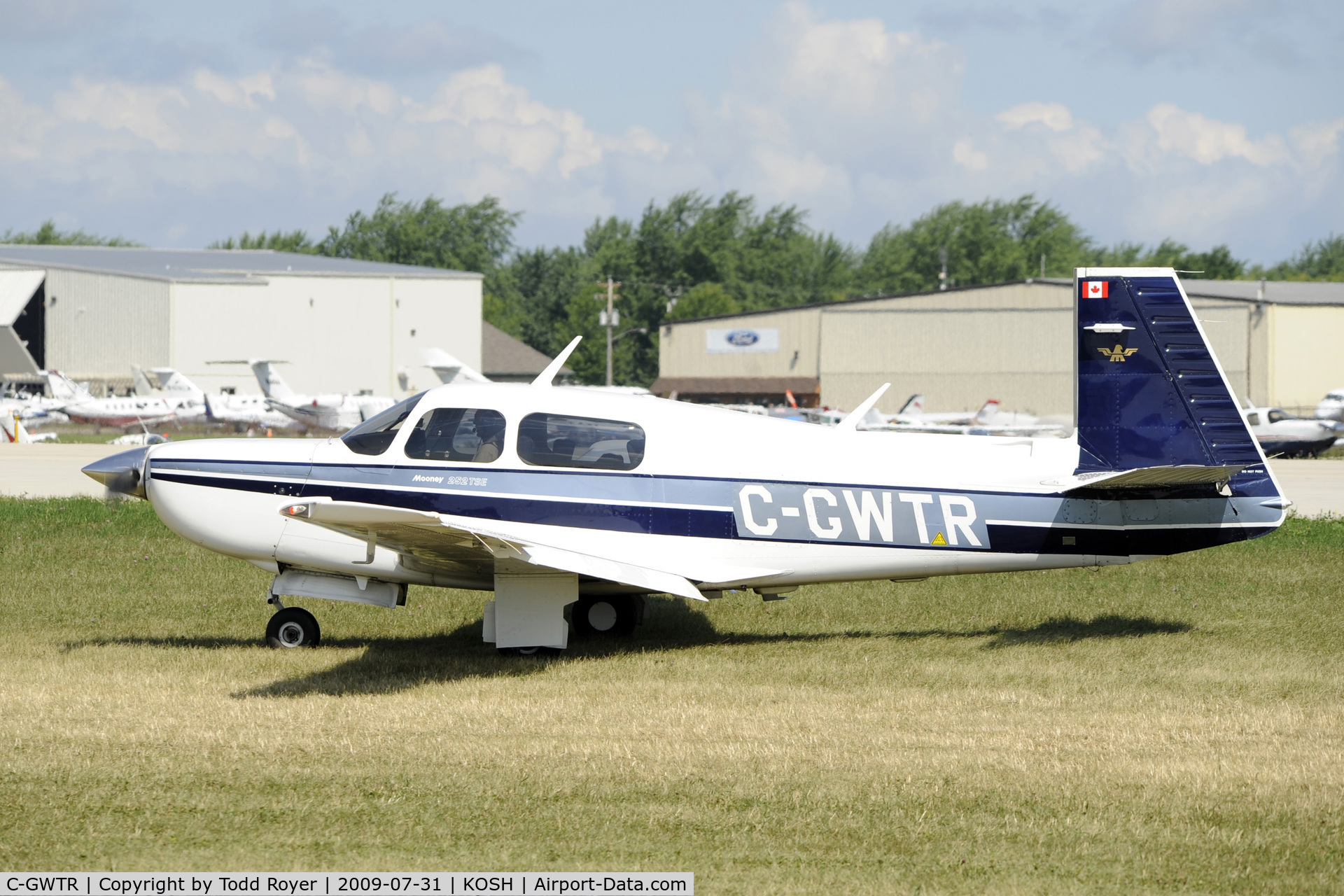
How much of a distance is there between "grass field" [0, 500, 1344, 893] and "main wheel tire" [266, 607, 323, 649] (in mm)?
149

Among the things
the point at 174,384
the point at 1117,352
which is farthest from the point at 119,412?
the point at 1117,352

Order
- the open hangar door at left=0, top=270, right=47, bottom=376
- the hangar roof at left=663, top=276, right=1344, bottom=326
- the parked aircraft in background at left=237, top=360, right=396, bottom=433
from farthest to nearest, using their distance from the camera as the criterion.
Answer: the open hangar door at left=0, top=270, right=47, bottom=376, the hangar roof at left=663, top=276, right=1344, bottom=326, the parked aircraft in background at left=237, top=360, right=396, bottom=433

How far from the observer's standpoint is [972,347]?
58.8 meters

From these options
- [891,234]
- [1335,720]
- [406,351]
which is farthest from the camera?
[891,234]

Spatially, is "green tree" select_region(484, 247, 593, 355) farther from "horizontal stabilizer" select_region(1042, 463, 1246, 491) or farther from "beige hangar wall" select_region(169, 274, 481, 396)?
"horizontal stabilizer" select_region(1042, 463, 1246, 491)

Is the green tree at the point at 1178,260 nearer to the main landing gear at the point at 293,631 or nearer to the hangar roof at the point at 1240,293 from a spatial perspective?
the hangar roof at the point at 1240,293

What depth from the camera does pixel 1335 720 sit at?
738cm

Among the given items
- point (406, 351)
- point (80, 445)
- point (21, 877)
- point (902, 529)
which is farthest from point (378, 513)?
point (406, 351)

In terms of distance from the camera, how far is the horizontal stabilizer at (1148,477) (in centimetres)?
873

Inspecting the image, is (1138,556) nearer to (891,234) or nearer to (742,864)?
(742,864)

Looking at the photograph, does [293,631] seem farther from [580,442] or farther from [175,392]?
[175,392]

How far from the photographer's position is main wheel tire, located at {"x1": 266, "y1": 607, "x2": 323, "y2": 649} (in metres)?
9.88

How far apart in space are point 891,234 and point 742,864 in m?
118
